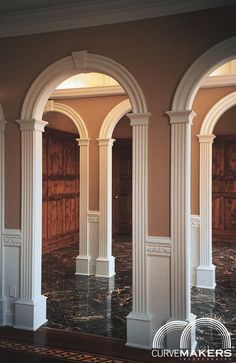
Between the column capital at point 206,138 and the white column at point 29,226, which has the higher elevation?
the column capital at point 206,138

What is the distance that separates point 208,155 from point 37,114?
108 inches

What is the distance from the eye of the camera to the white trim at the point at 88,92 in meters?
5.63

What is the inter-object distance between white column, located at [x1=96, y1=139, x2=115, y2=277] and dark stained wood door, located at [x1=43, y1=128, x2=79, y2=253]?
2.18 m

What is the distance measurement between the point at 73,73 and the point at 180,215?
1887 mm

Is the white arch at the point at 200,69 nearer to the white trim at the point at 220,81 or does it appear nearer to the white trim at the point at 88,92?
the white trim at the point at 220,81

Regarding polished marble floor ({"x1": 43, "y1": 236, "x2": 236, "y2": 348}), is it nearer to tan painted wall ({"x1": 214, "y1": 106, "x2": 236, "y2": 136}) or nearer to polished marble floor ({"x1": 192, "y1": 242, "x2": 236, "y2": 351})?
polished marble floor ({"x1": 192, "y1": 242, "x2": 236, "y2": 351})

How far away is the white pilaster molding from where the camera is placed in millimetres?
3398

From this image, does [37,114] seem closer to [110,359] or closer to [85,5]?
[85,5]

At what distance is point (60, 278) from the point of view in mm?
5871

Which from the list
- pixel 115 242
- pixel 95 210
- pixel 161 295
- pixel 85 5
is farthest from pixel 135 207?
pixel 115 242

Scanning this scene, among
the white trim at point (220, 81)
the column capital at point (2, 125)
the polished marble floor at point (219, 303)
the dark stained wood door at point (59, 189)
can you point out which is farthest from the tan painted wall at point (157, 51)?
the dark stained wood door at point (59, 189)

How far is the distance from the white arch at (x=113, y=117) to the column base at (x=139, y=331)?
318 centimetres

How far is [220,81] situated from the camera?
512cm

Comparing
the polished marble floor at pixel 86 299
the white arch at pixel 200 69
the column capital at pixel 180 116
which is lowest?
the polished marble floor at pixel 86 299
